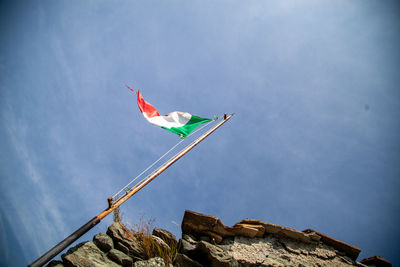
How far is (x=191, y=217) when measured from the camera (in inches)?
200

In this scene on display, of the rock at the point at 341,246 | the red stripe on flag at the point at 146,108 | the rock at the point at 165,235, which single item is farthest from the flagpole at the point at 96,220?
the rock at the point at 341,246

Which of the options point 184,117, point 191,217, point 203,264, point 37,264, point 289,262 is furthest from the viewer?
point 184,117

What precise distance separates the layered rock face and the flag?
267cm

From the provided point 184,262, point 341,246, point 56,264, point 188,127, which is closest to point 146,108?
point 188,127

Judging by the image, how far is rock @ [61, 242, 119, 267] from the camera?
3308 mm

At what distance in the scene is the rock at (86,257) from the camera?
10.9 feet

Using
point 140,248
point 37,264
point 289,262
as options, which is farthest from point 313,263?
point 37,264

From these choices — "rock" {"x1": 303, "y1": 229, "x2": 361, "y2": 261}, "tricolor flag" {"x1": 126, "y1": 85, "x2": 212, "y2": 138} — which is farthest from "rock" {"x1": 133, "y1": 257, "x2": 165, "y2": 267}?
"rock" {"x1": 303, "y1": 229, "x2": 361, "y2": 261}

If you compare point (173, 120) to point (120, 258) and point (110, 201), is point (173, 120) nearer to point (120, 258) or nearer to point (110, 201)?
point (110, 201)

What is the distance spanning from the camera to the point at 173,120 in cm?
662

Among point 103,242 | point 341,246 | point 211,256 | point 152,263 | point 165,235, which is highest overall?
point 103,242

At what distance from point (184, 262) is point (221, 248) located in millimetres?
1062

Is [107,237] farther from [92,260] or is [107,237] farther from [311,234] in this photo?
[311,234]

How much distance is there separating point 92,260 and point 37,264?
1001mm
